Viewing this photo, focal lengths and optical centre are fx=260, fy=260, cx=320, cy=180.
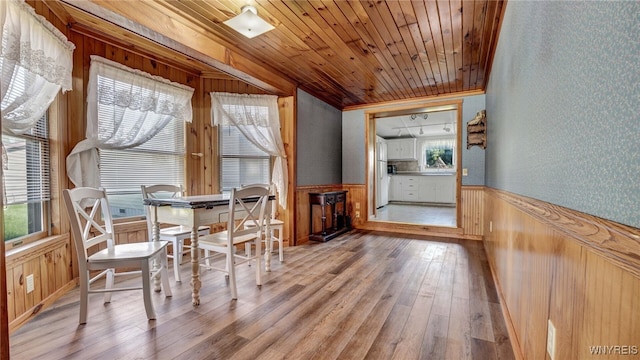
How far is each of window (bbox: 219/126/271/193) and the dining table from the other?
1.33 metres

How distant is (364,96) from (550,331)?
398 centimetres

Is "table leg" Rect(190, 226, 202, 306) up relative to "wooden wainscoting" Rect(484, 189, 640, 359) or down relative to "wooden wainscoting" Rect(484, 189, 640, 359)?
down

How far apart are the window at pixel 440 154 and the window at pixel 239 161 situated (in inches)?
253

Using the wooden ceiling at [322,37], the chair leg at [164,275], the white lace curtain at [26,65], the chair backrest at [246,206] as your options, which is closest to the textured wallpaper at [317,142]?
the wooden ceiling at [322,37]

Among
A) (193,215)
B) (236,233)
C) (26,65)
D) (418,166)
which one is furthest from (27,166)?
(418,166)

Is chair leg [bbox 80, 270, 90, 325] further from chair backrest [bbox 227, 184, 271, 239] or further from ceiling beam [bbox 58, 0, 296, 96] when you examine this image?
ceiling beam [bbox 58, 0, 296, 96]

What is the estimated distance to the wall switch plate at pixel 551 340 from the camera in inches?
35.0

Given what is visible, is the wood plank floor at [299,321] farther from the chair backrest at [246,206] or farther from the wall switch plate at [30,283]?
the chair backrest at [246,206]

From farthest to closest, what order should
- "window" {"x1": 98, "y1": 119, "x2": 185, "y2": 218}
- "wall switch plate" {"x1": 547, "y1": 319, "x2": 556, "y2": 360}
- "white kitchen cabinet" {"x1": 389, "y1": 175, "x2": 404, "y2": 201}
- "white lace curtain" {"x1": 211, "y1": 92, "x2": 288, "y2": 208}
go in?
"white kitchen cabinet" {"x1": 389, "y1": 175, "x2": 404, "y2": 201} < "white lace curtain" {"x1": 211, "y1": 92, "x2": 288, "y2": 208} < "window" {"x1": 98, "y1": 119, "x2": 185, "y2": 218} < "wall switch plate" {"x1": 547, "y1": 319, "x2": 556, "y2": 360}

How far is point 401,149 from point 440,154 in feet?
3.99

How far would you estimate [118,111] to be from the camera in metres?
2.59

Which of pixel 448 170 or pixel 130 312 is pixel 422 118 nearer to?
pixel 448 170

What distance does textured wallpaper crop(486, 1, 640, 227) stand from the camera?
0.53 m

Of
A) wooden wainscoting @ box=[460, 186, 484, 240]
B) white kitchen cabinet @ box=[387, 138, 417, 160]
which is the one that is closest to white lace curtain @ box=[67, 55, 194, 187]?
wooden wainscoting @ box=[460, 186, 484, 240]
